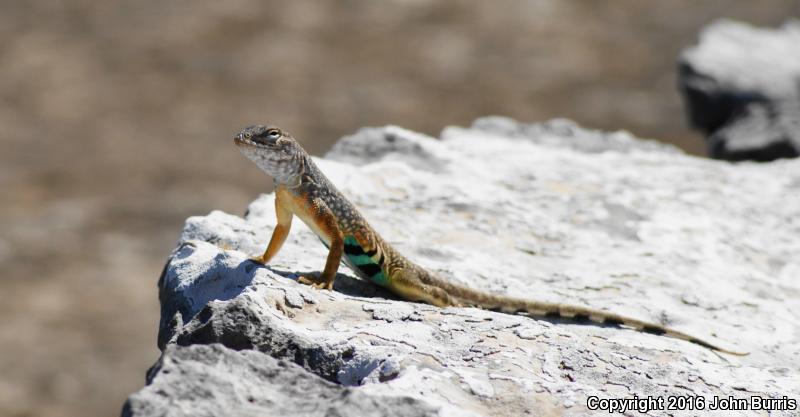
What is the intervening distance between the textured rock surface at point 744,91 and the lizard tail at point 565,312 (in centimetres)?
339

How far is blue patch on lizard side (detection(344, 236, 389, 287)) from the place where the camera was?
4.06m

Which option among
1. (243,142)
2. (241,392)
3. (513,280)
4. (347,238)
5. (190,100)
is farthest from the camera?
(190,100)

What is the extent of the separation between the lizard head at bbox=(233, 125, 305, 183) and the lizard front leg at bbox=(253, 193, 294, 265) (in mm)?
109

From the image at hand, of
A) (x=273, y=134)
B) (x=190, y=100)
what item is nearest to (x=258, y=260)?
(x=273, y=134)

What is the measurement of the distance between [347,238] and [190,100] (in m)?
8.88

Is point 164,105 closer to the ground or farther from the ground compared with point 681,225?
farther from the ground

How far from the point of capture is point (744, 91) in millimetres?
7980

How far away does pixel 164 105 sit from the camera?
12.3 m

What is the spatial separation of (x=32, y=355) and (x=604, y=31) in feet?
30.7

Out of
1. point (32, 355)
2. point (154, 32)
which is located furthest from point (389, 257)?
point (154, 32)

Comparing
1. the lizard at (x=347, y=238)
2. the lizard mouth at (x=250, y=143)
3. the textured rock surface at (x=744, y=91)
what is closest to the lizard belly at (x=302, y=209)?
the lizard at (x=347, y=238)

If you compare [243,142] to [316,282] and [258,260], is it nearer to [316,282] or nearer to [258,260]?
[258,260]

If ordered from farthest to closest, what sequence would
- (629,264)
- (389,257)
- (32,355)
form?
(32,355)
(629,264)
(389,257)

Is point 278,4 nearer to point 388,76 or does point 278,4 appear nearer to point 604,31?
point 388,76
